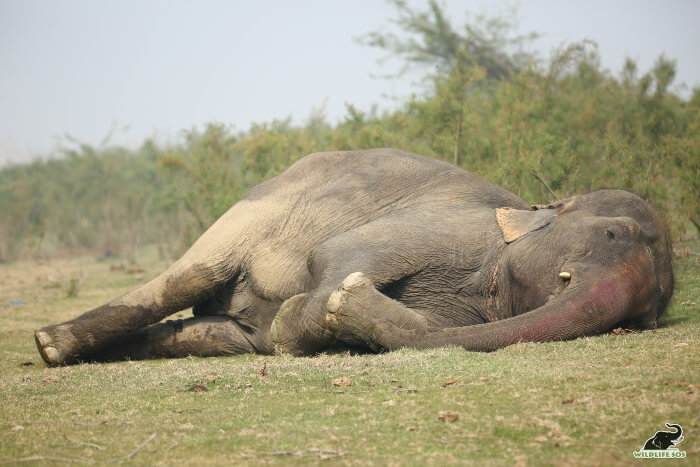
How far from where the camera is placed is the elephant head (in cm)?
652

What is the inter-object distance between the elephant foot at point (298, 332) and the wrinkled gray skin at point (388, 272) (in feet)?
0.04

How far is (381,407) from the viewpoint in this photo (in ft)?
17.9

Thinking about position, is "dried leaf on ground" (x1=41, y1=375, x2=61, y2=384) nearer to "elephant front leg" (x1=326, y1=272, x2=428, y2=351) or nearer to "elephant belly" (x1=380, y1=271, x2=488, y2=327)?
"elephant front leg" (x1=326, y1=272, x2=428, y2=351)

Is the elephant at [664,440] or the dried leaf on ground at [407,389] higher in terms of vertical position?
the dried leaf on ground at [407,389]

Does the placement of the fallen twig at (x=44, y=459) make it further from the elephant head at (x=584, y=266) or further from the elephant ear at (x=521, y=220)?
the elephant ear at (x=521, y=220)

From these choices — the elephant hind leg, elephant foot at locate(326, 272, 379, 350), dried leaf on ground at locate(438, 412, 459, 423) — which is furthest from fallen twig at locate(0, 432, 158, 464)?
the elephant hind leg

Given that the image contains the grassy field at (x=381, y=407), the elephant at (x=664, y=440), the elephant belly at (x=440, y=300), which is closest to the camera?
the elephant at (x=664, y=440)

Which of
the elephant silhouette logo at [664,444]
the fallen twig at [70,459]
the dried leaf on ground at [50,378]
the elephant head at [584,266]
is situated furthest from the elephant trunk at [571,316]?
the dried leaf on ground at [50,378]

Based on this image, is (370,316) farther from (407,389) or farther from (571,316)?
(571,316)

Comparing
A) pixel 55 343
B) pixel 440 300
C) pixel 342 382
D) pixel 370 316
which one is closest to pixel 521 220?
pixel 440 300

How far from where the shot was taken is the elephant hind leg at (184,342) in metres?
8.82

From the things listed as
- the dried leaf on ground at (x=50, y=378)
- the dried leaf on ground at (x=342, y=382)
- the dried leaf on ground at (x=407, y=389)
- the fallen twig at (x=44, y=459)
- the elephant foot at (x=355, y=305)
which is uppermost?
the elephant foot at (x=355, y=305)

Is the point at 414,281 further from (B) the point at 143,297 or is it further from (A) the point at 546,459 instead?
(A) the point at 546,459

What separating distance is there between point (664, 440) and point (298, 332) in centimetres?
346
